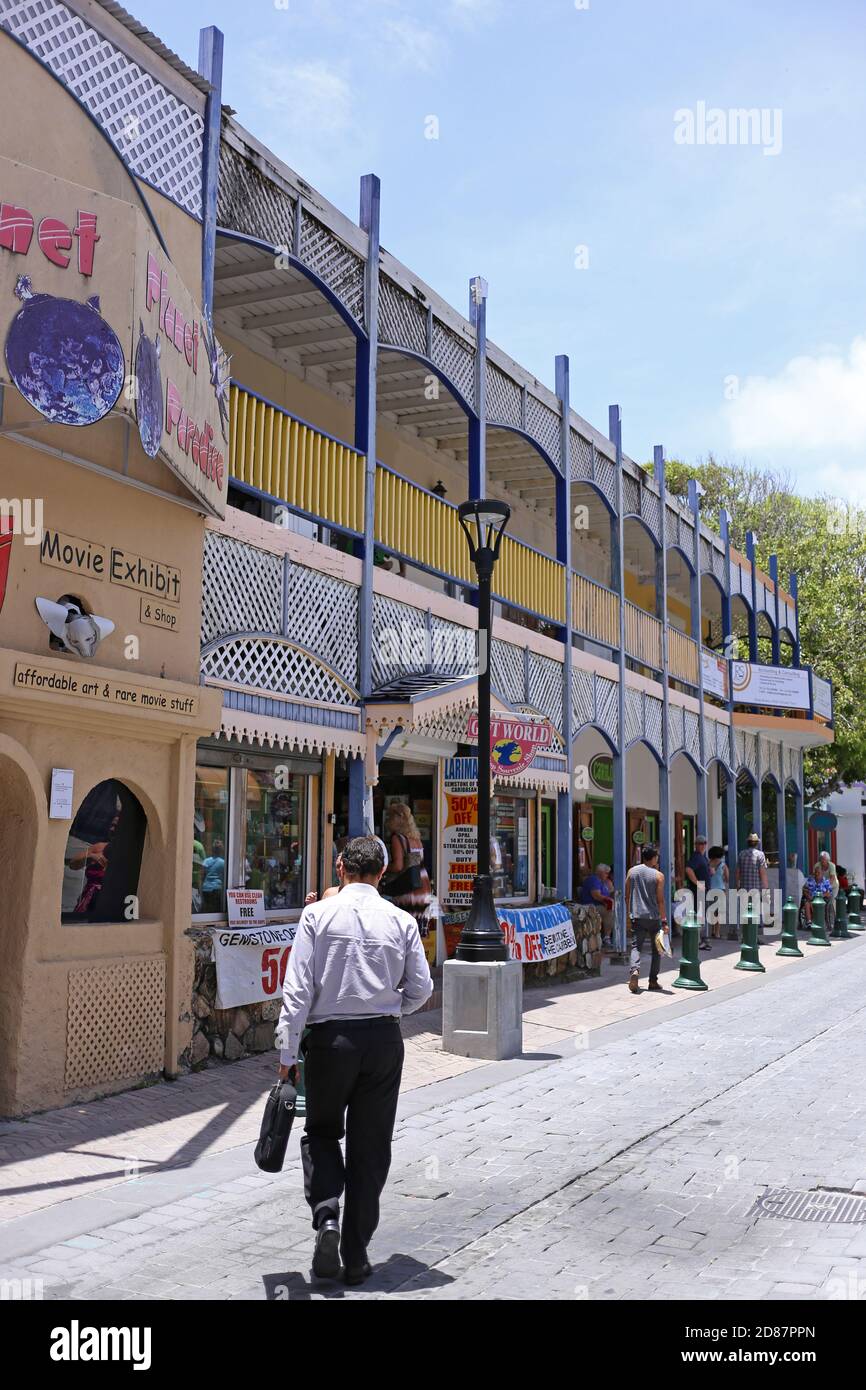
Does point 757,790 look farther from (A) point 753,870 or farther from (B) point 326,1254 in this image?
(B) point 326,1254

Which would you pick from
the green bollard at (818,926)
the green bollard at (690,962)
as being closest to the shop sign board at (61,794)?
the green bollard at (690,962)

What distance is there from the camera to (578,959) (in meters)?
16.2

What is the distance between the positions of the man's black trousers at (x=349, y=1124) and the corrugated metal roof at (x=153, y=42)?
25.7 feet

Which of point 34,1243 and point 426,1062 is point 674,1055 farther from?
point 34,1243

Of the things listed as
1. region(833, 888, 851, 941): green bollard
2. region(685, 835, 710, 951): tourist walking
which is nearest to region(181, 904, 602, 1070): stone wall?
region(685, 835, 710, 951): tourist walking

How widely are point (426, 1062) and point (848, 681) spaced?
25857 millimetres

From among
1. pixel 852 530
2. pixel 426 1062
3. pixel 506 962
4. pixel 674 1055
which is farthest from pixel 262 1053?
pixel 852 530

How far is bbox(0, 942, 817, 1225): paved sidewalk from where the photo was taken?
21.3 ft

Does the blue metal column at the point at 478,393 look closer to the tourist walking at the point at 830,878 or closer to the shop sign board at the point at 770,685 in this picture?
the shop sign board at the point at 770,685

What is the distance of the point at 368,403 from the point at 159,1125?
7.75 meters

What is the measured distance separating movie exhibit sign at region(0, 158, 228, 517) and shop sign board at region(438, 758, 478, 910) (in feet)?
24.3

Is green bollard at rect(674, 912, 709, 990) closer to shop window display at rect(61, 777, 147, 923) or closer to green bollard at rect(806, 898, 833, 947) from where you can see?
shop window display at rect(61, 777, 147, 923)
